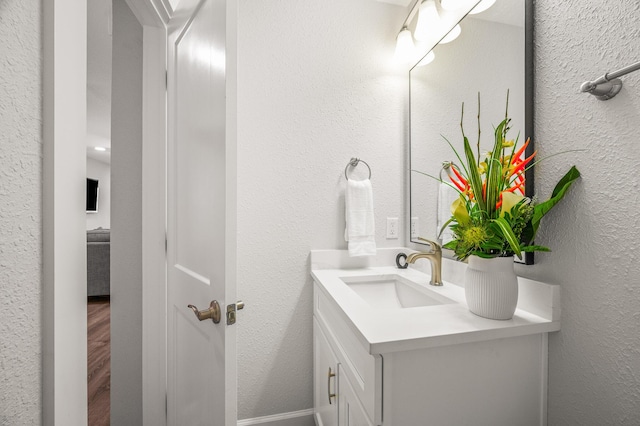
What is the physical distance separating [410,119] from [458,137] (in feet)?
1.27

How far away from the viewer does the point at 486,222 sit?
77 cm

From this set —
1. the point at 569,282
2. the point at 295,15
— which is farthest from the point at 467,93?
the point at 295,15

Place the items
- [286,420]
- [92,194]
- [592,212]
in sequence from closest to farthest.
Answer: [592,212] < [286,420] < [92,194]

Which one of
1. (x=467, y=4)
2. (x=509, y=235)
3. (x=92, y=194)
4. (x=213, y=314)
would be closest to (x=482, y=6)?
(x=467, y=4)

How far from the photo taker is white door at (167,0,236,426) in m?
0.76

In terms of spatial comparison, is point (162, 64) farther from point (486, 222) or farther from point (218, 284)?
point (486, 222)

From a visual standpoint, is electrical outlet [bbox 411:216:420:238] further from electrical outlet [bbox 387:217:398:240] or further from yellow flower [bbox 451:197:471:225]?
yellow flower [bbox 451:197:471:225]

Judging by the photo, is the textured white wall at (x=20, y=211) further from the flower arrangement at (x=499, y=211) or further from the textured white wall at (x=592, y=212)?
the textured white wall at (x=592, y=212)

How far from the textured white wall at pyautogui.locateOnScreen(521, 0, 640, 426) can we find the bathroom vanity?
0.06m

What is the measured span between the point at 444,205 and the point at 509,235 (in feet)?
2.03

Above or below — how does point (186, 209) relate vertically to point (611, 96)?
below

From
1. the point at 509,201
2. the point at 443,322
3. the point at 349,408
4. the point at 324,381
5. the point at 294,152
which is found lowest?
the point at 324,381

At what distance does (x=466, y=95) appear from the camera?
3.63 ft

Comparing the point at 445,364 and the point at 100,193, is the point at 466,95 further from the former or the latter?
the point at 100,193
